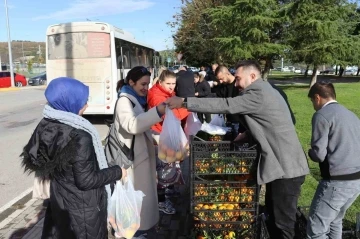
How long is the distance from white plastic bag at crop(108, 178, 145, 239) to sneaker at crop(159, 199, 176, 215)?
55.4 inches

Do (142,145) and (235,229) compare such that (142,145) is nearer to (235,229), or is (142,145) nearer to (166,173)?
(235,229)

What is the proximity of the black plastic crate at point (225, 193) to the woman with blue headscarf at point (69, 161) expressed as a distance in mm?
841

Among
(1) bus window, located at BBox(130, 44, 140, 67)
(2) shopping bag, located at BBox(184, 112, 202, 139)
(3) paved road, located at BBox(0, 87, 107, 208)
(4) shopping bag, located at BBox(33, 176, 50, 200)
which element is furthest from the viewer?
(1) bus window, located at BBox(130, 44, 140, 67)

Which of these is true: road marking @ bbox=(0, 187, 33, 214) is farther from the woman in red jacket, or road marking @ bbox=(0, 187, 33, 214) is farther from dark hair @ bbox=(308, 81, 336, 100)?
dark hair @ bbox=(308, 81, 336, 100)

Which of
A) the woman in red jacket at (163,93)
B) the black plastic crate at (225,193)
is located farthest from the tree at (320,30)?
the black plastic crate at (225,193)

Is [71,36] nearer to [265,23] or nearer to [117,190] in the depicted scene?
[117,190]

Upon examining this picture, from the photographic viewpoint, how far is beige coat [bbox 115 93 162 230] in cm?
300

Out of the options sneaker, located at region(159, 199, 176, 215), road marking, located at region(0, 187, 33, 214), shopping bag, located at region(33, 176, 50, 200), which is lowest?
road marking, located at region(0, 187, 33, 214)

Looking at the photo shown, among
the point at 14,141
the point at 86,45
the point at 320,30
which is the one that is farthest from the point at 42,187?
the point at 320,30

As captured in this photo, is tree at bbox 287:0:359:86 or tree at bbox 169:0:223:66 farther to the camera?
tree at bbox 169:0:223:66

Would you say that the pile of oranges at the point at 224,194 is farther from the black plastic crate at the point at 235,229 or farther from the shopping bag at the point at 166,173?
Result: the shopping bag at the point at 166,173

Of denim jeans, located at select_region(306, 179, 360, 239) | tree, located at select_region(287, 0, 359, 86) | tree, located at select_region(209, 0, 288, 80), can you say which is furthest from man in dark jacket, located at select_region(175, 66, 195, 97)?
tree, located at select_region(287, 0, 359, 86)

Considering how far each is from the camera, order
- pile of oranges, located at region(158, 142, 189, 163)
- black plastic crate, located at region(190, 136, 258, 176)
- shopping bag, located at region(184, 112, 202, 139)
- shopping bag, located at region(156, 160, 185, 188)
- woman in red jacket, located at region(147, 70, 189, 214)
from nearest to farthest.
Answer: black plastic crate, located at region(190, 136, 258, 176) < pile of oranges, located at region(158, 142, 189, 163) < shopping bag, located at region(184, 112, 202, 139) < woman in red jacket, located at region(147, 70, 189, 214) < shopping bag, located at region(156, 160, 185, 188)

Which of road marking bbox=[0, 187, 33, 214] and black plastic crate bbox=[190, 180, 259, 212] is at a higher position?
black plastic crate bbox=[190, 180, 259, 212]
